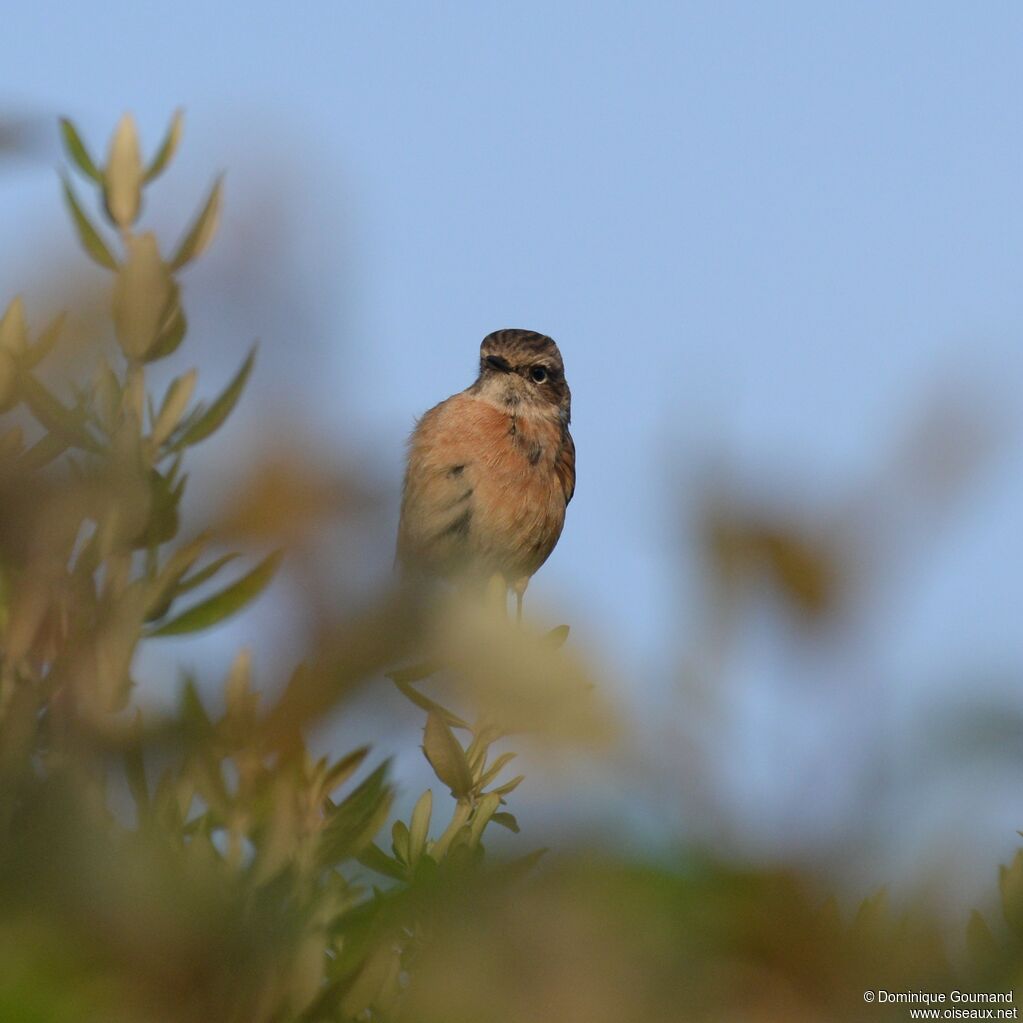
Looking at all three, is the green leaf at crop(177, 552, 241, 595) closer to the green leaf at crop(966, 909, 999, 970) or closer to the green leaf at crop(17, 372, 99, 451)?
the green leaf at crop(17, 372, 99, 451)

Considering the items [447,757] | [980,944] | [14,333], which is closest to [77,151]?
[14,333]

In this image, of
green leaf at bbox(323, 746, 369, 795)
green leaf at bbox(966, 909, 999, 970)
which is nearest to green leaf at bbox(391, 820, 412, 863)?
green leaf at bbox(323, 746, 369, 795)

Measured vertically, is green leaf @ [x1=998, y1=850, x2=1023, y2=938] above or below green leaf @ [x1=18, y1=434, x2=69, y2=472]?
below

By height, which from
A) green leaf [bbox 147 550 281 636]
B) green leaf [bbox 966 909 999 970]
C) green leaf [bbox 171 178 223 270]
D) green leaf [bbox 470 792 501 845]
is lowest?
green leaf [bbox 470 792 501 845]

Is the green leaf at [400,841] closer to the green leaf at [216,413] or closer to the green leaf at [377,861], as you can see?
the green leaf at [377,861]

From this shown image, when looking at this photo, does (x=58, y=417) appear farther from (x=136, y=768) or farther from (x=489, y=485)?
(x=489, y=485)

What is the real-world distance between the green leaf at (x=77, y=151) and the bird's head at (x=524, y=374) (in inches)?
443

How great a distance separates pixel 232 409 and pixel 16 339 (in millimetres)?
260

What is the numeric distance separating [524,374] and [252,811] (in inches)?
474

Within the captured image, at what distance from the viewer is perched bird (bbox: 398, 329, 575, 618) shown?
11.8 m

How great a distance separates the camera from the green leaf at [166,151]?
1.55 meters

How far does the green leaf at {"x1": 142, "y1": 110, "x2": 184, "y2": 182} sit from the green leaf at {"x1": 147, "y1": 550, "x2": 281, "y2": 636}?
0.46m

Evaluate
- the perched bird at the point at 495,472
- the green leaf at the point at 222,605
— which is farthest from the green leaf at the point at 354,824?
the perched bird at the point at 495,472

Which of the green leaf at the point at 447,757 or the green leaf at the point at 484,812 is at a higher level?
the green leaf at the point at 447,757
